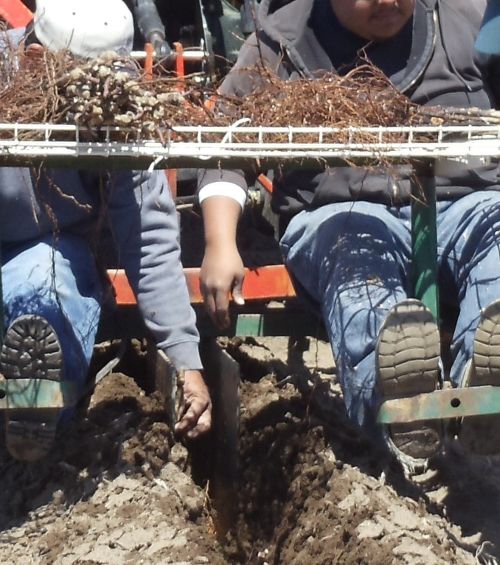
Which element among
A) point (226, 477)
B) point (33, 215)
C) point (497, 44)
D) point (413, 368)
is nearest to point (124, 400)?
point (226, 477)

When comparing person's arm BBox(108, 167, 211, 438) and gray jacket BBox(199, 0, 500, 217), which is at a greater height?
gray jacket BBox(199, 0, 500, 217)

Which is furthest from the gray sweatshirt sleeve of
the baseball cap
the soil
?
the baseball cap

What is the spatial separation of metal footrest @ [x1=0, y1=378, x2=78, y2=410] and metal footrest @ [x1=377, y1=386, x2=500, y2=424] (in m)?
0.72

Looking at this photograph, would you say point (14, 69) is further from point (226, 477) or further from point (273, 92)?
point (226, 477)

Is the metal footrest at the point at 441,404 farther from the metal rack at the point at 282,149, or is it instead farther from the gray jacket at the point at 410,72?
the gray jacket at the point at 410,72

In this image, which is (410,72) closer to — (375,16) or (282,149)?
(375,16)

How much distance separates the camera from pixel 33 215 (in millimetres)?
3156

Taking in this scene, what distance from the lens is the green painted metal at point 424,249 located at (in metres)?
3.04

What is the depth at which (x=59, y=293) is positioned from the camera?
123 inches

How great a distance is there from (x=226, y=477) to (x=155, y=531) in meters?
0.53

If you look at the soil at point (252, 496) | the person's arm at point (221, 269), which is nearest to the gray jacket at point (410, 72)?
the person's arm at point (221, 269)

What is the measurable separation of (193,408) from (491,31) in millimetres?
1126

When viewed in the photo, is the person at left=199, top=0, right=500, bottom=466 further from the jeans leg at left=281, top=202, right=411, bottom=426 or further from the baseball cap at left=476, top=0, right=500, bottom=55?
the baseball cap at left=476, top=0, right=500, bottom=55

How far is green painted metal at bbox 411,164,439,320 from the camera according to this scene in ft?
9.97
